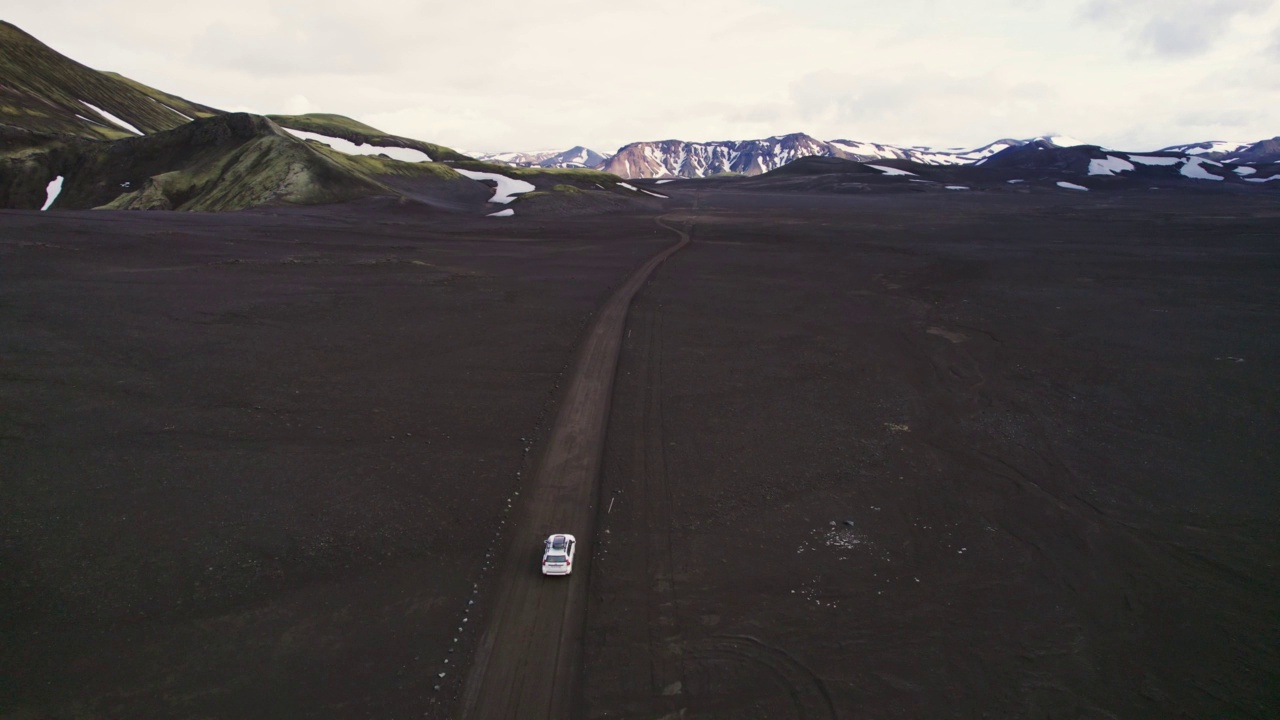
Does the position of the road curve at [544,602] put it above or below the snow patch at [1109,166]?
below

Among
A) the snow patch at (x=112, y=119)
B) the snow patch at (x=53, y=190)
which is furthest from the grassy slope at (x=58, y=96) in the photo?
the snow patch at (x=53, y=190)

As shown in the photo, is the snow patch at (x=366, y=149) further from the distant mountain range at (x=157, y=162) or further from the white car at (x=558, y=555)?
the white car at (x=558, y=555)

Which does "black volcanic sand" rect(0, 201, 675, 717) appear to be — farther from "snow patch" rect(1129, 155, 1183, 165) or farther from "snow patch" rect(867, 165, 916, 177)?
"snow patch" rect(1129, 155, 1183, 165)

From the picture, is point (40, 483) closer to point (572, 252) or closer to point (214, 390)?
point (214, 390)

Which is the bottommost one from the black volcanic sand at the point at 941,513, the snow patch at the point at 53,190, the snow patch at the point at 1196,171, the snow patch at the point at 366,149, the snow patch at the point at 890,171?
the black volcanic sand at the point at 941,513

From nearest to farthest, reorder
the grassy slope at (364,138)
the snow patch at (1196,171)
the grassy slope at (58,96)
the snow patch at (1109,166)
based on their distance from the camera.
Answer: the grassy slope at (58,96)
the grassy slope at (364,138)
the snow patch at (1196,171)
the snow patch at (1109,166)

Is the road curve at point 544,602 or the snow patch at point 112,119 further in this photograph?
the snow patch at point 112,119
